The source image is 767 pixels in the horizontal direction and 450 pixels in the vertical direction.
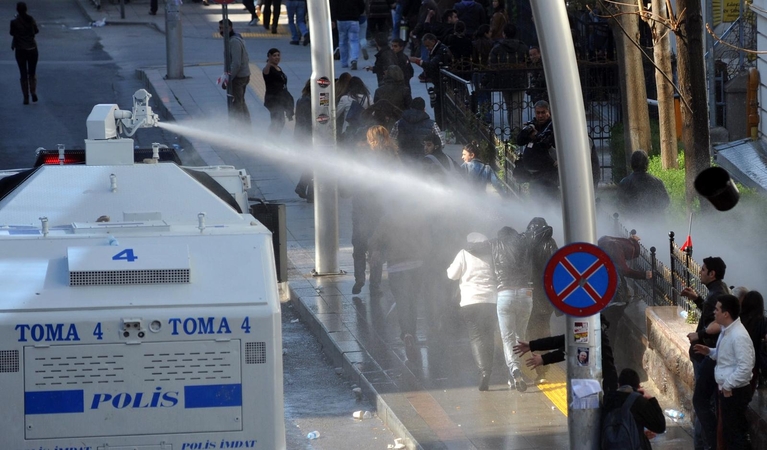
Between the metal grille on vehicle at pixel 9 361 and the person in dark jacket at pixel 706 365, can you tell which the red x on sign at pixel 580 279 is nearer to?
the person in dark jacket at pixel 706 365

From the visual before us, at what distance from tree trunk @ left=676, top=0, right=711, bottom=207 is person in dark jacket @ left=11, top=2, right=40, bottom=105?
1477cm

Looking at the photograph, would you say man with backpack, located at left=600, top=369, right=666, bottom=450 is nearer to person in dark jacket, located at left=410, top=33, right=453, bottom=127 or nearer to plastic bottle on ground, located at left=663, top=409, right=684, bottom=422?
plastic bottle on ground, located at left=663, top=409, right=684, bottom=422

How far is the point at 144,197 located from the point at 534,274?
422 cm

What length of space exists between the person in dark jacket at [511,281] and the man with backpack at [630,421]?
277 centimetres

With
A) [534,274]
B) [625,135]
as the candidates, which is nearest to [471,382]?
[534,274]

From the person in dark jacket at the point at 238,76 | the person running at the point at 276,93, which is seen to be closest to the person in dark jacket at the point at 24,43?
the person in dark jacket at the point at 238,76

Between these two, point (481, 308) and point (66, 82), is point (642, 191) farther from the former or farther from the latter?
point (66, 82)

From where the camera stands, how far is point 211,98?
24.5 meters

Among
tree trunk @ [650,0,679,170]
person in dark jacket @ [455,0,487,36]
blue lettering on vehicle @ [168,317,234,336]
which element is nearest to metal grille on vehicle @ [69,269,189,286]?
blue lettering on vehicle @ [168,317,234,336]

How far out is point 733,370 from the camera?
8.41 m

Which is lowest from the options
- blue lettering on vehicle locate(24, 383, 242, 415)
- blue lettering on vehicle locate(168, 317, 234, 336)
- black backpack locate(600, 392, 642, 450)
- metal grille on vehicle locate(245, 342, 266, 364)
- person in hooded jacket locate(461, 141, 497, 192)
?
black backpack locate(600, 392, 642, 450)

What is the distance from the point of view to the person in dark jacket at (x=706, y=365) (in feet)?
28.8

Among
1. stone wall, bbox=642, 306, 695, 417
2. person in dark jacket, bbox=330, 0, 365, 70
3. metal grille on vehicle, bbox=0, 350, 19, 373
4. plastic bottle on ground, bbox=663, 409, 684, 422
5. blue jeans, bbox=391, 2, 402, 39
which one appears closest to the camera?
metal grille on vehicle, bbox=0, 350, 19, 373

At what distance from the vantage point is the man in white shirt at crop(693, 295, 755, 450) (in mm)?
8359
